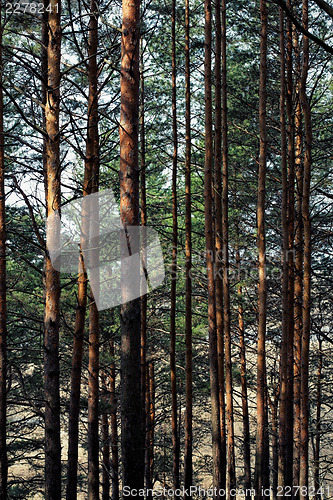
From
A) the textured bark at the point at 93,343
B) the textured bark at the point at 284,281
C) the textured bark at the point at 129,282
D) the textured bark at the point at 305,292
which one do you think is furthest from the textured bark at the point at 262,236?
the textured bark at the point at 129,282

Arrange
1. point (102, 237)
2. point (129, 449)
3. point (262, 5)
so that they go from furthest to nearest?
1. point (102, 237)
2. point (262, 5)
3. point (129, 449)

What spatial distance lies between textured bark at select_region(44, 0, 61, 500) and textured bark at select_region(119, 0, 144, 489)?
0.97 meters

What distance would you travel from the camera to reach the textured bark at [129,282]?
379 centimetres

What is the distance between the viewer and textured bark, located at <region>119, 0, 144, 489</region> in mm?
3795

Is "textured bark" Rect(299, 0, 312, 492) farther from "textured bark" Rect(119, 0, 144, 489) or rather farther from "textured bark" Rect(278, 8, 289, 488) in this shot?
"textured bark" Rect(119, 0, 144, 489)

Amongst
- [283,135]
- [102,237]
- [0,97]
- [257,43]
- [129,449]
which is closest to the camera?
[129,449]

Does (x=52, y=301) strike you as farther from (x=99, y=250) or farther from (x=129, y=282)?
(x=99, y=250)

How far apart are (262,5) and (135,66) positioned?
3.68 metres

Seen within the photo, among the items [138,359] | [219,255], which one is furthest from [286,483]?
[138,359]

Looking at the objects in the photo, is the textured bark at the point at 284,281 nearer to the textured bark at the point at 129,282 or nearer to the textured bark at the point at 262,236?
the textured bark at the point at 262,236

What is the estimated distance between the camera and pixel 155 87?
36.4ft

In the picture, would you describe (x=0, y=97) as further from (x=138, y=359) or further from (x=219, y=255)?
(x=138, y=359)

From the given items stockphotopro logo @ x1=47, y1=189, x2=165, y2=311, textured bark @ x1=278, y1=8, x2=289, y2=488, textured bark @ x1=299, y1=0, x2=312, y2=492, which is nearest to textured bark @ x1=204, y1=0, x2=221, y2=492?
textured bark @ x1=278, y1=8, x2=289, y2=488

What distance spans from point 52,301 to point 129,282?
1255 mm
